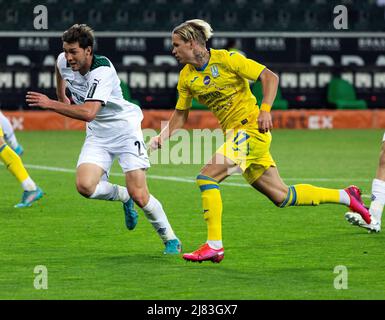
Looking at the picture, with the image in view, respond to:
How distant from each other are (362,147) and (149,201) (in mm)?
13727

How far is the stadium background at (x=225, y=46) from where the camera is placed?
2773 centimetres

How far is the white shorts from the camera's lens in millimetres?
10289

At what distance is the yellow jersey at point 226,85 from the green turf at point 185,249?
4.03 ft

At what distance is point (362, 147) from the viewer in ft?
76.1

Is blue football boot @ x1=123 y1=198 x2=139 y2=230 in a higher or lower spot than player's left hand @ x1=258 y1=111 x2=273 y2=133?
lower

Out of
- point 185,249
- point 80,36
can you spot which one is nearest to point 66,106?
point 80,36

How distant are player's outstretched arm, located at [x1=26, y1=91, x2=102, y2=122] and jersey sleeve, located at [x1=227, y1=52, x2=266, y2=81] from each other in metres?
1.17

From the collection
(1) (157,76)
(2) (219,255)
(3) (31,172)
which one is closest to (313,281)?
(2) (219,255)

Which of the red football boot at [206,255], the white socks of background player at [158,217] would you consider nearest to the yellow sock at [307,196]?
the red football boot at [206,255]

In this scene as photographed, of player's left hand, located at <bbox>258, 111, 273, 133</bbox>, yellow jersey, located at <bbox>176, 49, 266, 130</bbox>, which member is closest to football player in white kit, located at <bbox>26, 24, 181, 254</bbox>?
yellow jersey, located at <bbox>176, 49, 266, 130</bbox>

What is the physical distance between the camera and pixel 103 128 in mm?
10430

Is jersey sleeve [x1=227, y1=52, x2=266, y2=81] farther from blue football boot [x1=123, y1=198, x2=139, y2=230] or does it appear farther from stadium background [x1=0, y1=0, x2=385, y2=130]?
stadium background [x1=0, y1=0, x2=385, y2=130]

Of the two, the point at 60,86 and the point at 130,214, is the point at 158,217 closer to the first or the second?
the point at 130,214
